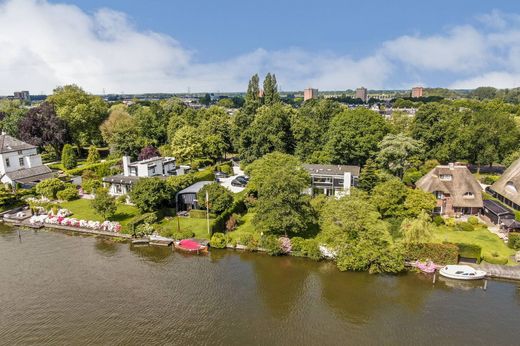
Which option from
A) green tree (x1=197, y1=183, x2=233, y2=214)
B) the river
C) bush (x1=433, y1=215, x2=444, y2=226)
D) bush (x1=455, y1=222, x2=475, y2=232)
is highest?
green tree (x1=197, y1=183, x2=233, y2=214)

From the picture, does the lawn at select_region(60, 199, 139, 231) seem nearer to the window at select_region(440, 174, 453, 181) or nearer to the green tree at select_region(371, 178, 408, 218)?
the green tree at select_region(371, 178, 408, 218)

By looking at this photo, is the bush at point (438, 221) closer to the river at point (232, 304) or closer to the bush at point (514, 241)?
the bush at point (514, 241)

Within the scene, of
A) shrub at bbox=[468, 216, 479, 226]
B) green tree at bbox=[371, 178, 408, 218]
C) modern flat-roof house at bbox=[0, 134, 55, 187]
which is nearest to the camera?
green tree at bbox=[371, 178, 408, 218]

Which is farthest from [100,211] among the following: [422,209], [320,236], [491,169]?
[491,169]

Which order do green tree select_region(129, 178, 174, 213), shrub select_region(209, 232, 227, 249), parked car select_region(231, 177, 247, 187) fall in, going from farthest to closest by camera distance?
parked car select_region(231, 177, 247, 187) → green tree select_region(129, 178, 174, 213) → shrub select_region(209, 232, 227, 249)

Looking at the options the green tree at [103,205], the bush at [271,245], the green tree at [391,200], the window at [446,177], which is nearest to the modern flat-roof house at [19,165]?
the green tree at [103,205]

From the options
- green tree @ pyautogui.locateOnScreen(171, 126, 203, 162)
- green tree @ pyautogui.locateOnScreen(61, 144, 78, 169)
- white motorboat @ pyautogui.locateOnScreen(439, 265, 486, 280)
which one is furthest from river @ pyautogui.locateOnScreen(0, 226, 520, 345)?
green tree @ pyautogui.locateOnScreen(61, 144, 78, 169)
